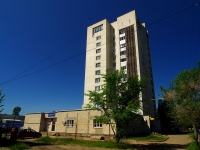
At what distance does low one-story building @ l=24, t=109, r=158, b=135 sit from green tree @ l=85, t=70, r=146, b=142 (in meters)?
4.08

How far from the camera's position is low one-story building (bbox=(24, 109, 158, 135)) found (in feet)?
77.9

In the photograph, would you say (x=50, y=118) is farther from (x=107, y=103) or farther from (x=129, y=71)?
(x=129, y=71)

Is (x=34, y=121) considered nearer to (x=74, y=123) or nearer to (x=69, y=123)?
(x=69, y=123)

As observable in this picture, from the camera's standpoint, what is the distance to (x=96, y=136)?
75.4 feet

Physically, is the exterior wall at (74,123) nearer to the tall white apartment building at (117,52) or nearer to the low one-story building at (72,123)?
the low one-story building at (72,123)

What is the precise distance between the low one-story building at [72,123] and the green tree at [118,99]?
4.08m

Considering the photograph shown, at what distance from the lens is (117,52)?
5503 centimetres

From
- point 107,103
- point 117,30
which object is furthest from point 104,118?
point 117,30

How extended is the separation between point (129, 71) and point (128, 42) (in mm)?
10723

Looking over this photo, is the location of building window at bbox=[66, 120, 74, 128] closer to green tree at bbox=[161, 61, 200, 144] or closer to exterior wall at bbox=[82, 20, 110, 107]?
green tree at bbox=[161, 61, 200, 144]

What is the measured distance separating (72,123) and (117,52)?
34.1 meters

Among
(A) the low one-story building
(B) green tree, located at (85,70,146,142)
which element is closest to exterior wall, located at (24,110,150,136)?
(A) the low one-story building

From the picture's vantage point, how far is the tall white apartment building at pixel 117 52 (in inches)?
2004

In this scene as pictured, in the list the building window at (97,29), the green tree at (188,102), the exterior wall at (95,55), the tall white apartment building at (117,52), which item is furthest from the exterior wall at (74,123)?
the building window at (97,29)
